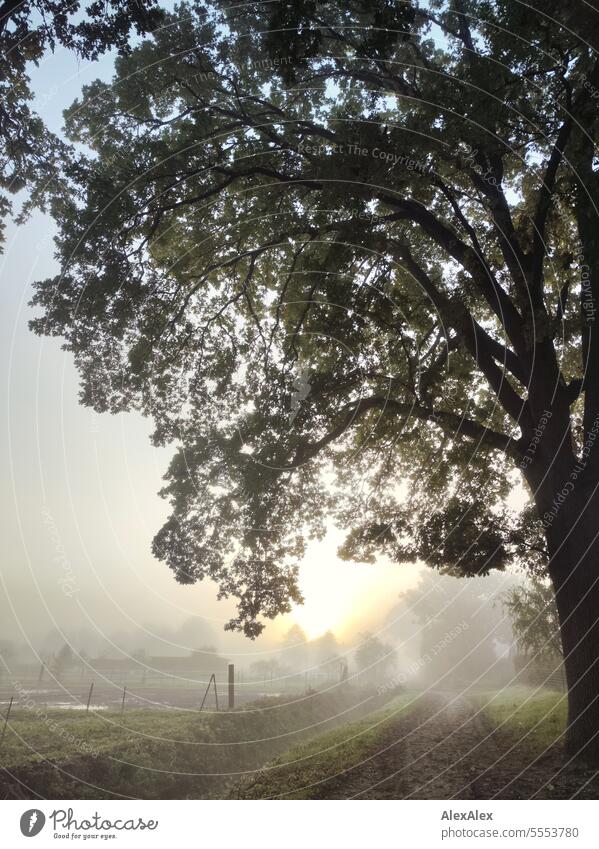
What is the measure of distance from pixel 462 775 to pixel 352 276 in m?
11.1

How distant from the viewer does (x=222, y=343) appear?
564 inches

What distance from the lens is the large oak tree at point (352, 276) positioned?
8.98 m

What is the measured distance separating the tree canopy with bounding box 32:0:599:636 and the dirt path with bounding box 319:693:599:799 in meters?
3.57

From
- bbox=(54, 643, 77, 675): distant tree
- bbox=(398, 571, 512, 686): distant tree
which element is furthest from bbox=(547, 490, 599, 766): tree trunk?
bbox=(398, 571, 512, 686): distant tree

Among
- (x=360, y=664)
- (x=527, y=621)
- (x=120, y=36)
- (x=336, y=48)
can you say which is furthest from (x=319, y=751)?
(x=360, y=664)

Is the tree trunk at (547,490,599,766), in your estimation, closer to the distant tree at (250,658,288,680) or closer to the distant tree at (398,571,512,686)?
the distant tree at (250,658,288,680)

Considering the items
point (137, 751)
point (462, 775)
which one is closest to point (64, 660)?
point (137, 751)

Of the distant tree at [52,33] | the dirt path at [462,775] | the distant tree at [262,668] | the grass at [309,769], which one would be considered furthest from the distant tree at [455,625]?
the distant tree at [52,33]

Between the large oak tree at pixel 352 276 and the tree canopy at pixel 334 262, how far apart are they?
0.07 meters

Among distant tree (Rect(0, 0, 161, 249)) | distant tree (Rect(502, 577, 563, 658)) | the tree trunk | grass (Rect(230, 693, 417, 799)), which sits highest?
distant tree (Rect(0, 0, 161, 249))

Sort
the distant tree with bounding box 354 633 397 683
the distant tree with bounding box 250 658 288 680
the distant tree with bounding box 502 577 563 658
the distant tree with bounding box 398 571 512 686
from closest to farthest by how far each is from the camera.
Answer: the distant tree with bounding box 502 577 563 658
the distant tree with bounding box 250 658 288 680
the distant tree with bounding box 354 633 397 683
the distant tree with bounding box 398 571 512 686

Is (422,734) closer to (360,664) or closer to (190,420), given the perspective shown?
(190,420)

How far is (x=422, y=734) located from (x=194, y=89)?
56.4 feet

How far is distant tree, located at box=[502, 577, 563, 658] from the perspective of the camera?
76.9ft
